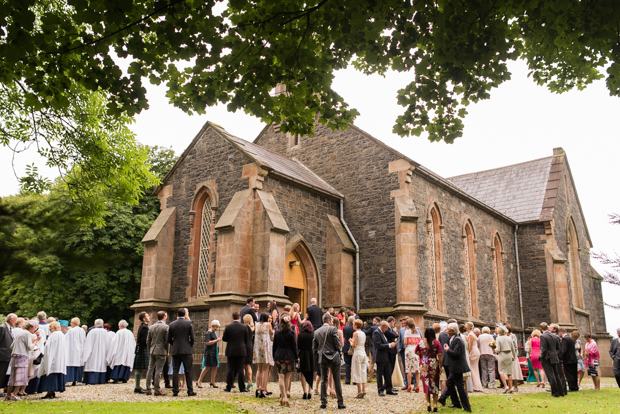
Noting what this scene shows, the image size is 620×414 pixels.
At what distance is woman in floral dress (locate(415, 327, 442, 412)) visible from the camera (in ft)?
31.8

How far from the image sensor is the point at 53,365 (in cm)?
1111

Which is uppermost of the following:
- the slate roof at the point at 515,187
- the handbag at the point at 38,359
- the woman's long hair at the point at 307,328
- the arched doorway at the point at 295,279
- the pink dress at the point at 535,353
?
the slate roof at the point at 515,187

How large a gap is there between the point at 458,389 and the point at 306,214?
30.9ft

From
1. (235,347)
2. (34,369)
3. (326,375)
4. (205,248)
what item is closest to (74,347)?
(34,369)

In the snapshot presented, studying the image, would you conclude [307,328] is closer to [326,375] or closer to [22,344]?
[326,375]

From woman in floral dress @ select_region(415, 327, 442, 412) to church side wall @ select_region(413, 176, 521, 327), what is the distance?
27.3 feet

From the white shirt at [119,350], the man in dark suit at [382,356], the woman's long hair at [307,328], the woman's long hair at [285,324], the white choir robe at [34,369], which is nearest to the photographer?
the woman's long hair at [285,324]

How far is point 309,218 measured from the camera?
18234mm

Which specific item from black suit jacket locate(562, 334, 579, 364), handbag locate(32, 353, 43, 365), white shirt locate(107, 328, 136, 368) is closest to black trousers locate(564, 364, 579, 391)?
black suit jacket locate(562, 334, 579, 364)

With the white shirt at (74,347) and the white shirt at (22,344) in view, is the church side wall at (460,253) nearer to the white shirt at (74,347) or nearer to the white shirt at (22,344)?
the white shirt at (74,347)

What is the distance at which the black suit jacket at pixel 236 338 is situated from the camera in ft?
36.2

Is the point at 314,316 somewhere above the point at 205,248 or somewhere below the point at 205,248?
A: below

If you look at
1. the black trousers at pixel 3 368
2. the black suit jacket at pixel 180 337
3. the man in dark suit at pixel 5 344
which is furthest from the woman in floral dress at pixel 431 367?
the black trousers at pixel 3 368

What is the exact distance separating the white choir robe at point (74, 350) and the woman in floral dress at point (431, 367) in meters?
8.20
